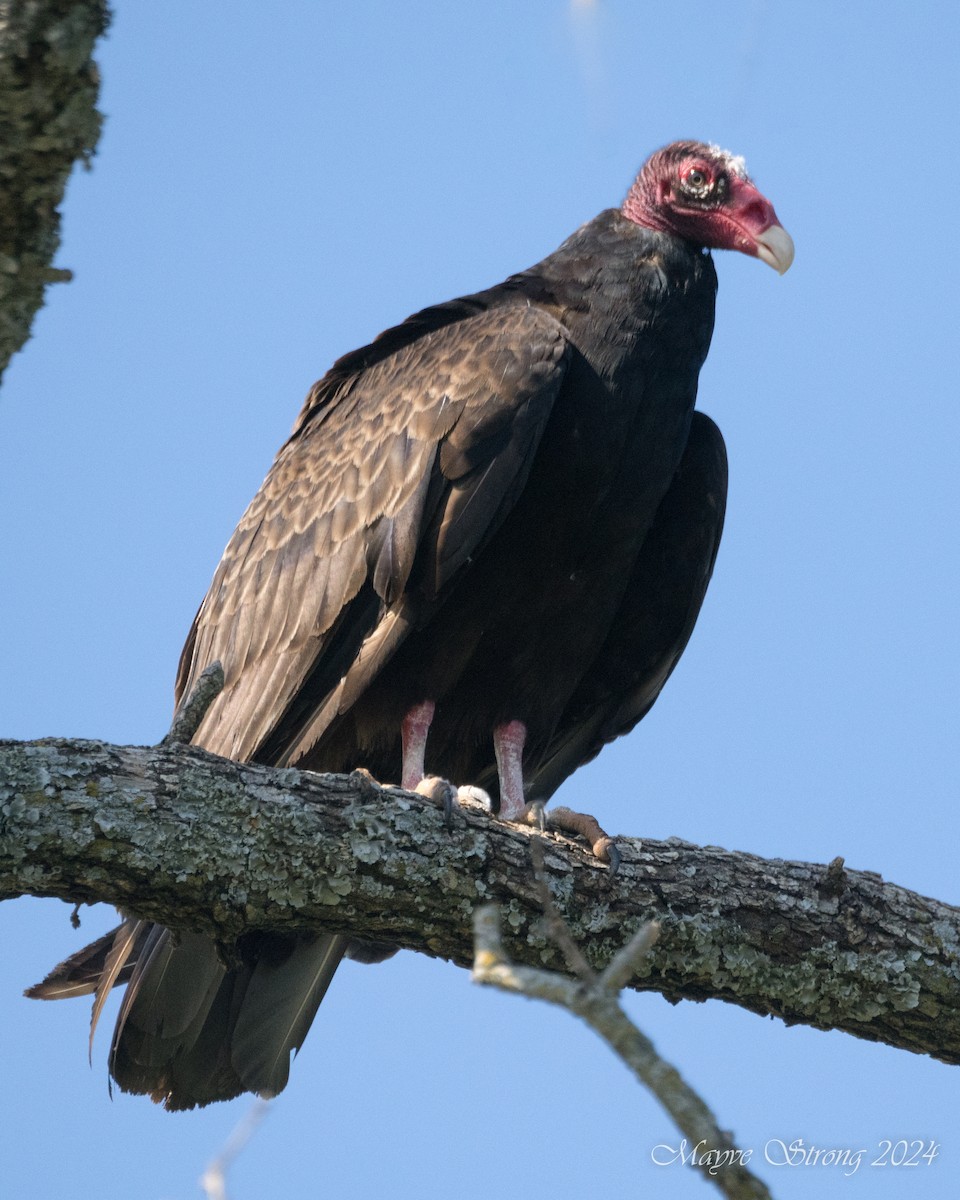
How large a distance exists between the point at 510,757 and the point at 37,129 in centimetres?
304

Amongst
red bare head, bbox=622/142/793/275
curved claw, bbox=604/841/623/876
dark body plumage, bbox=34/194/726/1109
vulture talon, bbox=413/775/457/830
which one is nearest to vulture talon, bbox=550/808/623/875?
curved claw, bbox=604/841/623/876

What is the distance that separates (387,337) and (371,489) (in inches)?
26.5

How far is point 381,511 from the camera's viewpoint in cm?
417

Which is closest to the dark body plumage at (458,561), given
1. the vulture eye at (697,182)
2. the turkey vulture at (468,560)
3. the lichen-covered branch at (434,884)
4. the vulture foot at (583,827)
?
the turkey vulture at (468,560)

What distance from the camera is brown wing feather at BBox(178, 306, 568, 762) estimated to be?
159 inches

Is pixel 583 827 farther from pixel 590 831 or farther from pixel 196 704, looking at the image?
pixel 196 704

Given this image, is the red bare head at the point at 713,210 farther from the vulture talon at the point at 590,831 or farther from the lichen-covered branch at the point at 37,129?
the lichen-covered branch at the point at 37,129

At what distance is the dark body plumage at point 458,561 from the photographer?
4020 millimetres

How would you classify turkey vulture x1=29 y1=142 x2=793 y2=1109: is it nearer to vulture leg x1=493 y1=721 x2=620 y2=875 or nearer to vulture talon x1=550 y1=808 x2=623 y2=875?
vulture leg x1=493 y1=721 x2=620 y2=875

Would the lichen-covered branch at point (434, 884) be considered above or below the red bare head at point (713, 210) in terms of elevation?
below

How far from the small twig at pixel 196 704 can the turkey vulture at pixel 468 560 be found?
0.90 m

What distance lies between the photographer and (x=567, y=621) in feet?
14.3

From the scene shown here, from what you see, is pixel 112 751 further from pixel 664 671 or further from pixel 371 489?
pixel 664 671

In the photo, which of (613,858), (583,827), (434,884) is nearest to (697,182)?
(583,827)
